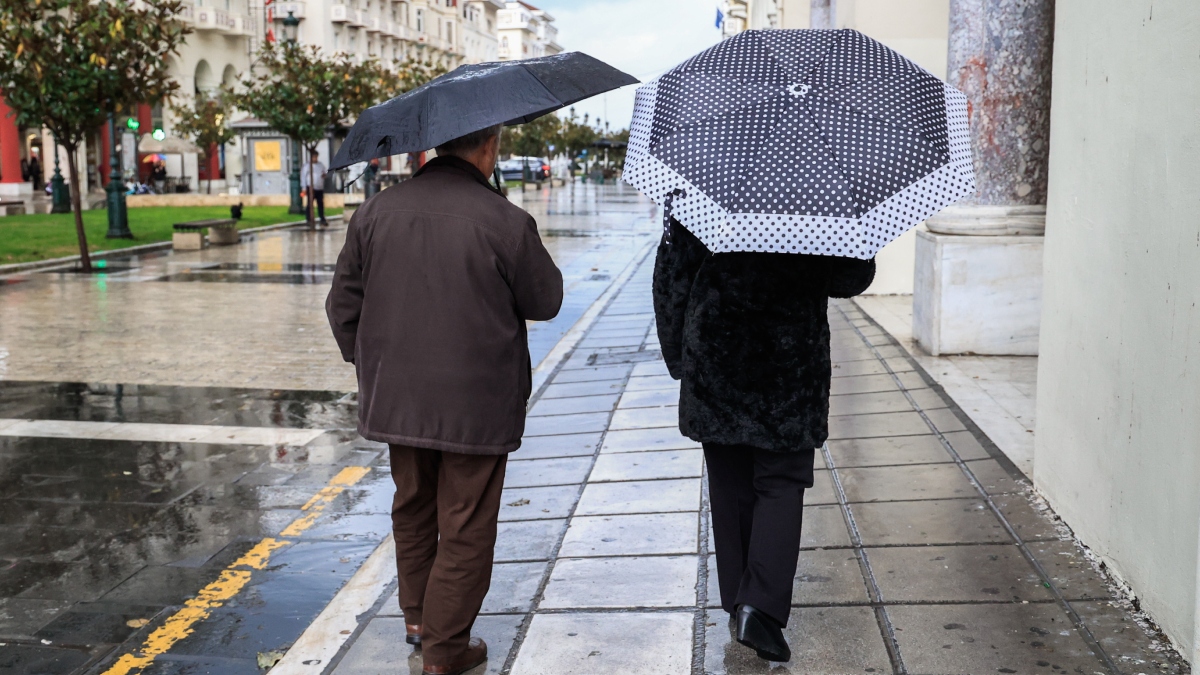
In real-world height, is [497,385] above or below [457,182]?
below

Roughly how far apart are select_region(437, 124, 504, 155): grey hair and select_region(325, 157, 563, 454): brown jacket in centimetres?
4

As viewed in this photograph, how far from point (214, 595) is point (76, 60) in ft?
49.5

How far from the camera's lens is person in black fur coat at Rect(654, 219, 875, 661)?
3.33 metres

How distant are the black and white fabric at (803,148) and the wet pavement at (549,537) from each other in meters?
1.34

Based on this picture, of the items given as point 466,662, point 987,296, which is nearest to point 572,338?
point 987,296

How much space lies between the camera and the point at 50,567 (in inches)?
191

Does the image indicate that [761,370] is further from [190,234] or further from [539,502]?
[190,234]

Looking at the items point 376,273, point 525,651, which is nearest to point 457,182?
point 376,273

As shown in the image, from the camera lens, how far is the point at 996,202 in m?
8.45

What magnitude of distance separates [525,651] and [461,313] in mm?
1146

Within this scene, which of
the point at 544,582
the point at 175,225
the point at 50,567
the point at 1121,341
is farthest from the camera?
the point at 175,225

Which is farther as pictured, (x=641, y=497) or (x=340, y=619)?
(x=641, y=497)

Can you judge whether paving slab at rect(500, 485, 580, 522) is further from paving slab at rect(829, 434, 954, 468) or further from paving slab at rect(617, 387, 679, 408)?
paving slab at rect(617, 387, 679, 408)

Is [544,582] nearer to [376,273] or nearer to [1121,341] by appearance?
[376,273]
